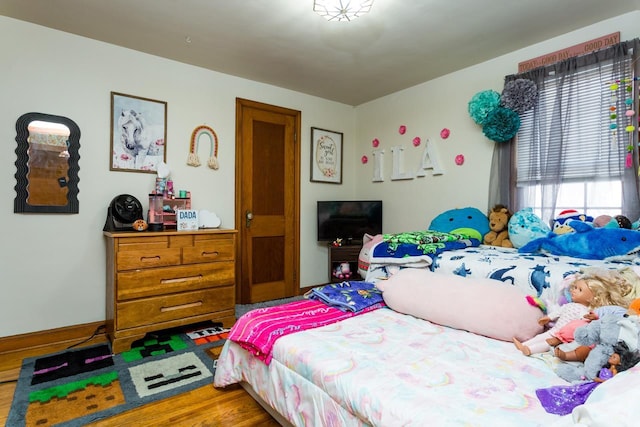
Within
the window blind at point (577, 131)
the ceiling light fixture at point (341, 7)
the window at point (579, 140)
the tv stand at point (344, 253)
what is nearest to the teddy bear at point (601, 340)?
the window at point (579, 140)

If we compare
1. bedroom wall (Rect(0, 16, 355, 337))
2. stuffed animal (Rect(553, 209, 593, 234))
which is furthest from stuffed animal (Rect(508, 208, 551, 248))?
bedroom wall (Rect(0, 16, 355, 337))

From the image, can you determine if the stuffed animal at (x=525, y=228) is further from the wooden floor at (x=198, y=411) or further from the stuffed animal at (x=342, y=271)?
the wooden floor at (x=198, y=411)

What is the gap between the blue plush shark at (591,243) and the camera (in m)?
1.96

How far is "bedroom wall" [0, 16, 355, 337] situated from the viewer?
251cm

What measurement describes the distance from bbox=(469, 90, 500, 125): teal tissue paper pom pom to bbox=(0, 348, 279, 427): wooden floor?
2694 millimetres

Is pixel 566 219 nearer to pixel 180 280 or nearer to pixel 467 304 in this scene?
pixel 467 304

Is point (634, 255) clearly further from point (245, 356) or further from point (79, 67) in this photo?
point (79, 67)

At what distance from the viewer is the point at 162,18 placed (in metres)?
2.44

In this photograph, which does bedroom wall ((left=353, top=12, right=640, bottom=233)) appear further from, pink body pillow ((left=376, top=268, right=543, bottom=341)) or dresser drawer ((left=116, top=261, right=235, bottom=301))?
dresser drawer ((left=116, top=261, right=235, bottom=301))

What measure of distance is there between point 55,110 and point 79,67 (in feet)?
1.30

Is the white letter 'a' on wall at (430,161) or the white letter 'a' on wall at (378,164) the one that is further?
the white letter 'a' on wall at (378,164)

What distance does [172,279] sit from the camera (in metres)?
2.67

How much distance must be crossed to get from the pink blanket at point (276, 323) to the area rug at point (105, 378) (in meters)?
0.56

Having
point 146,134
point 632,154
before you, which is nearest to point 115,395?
point 146,134
